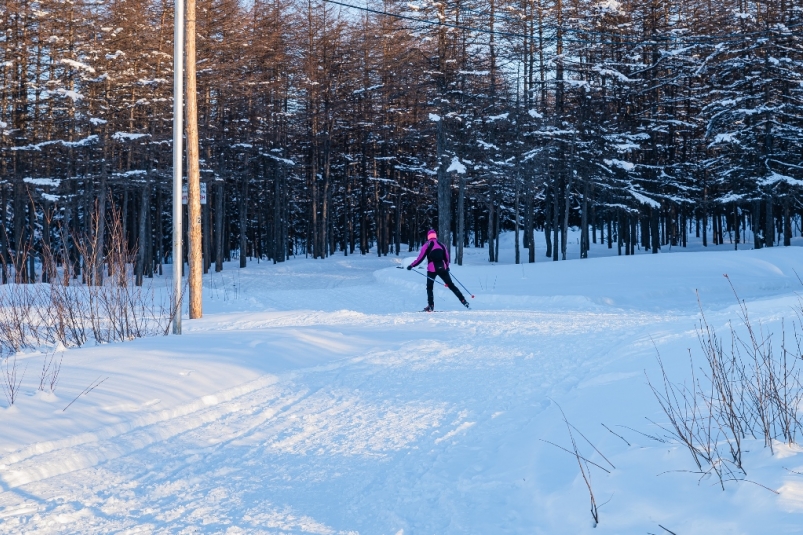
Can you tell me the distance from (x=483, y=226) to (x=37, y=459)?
64498 mm

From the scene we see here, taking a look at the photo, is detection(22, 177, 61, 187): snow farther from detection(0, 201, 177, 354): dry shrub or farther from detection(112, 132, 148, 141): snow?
detection(0, 201, 177, 354): dry shrub

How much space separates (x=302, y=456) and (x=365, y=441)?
0.63 metres

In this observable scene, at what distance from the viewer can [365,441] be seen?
604 centimetres

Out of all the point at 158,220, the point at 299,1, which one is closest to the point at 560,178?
the point at 299,1

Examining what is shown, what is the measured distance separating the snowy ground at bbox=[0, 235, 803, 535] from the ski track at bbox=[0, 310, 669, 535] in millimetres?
21

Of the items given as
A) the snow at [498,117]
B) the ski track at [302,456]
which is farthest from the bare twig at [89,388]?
the snow at [498,117]

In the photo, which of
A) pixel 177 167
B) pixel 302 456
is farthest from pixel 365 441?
pixel 177 167

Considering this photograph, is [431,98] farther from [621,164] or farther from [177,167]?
[177,167]

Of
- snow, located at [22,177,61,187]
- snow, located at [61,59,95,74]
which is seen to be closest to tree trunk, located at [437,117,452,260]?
snow, located at [61,59,95,74]

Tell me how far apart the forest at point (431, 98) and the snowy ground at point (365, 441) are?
60.5 feet

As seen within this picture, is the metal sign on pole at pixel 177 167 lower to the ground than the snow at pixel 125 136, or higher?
lower

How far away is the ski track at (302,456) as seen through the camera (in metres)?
4.33

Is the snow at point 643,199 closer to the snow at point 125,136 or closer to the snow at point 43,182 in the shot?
the snow at point 125,136

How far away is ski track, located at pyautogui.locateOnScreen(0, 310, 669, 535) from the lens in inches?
171
